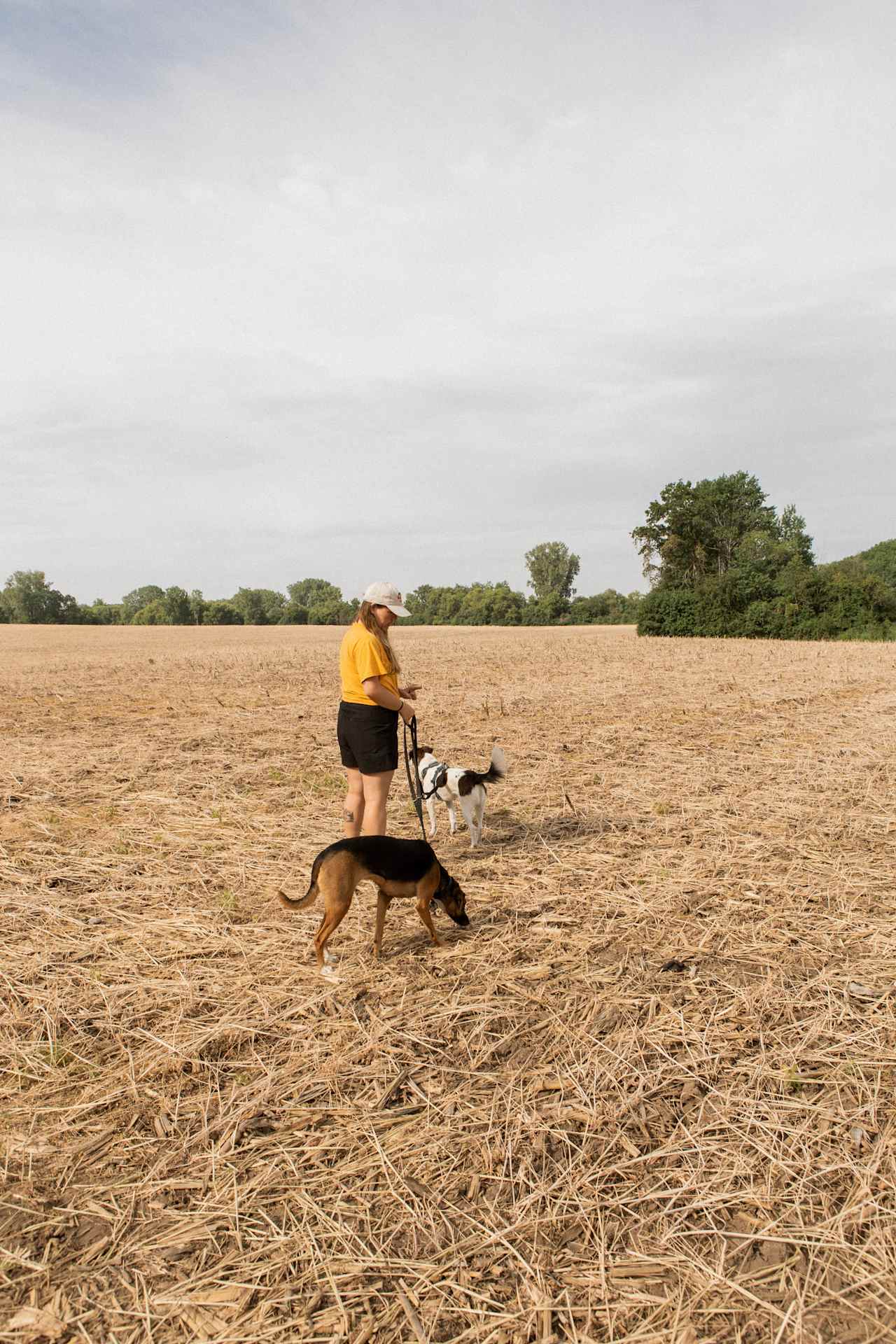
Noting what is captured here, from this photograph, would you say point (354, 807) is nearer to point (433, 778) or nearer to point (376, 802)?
point (376, 802)

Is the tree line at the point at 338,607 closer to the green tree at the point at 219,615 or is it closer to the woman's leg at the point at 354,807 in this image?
the green tree at the point at 219,615

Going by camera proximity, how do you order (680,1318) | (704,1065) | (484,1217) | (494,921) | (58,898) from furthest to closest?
(58,898), (494,921), (704,1065), (484,1217), (680,1318)

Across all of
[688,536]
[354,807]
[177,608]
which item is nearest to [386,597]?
[354,807]

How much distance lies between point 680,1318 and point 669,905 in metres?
3.07

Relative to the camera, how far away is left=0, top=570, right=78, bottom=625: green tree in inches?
3583

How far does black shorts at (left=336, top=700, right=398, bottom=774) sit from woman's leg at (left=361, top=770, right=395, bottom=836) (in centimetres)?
5

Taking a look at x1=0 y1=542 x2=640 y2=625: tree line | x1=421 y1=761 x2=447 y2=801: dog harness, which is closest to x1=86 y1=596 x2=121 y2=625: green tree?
x1=0 y1=542 x2=640 y2=625: tree line

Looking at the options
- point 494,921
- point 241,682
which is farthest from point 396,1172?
point 241,682

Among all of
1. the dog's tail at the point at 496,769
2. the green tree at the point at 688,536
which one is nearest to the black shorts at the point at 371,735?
the dog's tail at the point at 496,769

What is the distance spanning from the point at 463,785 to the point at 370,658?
1733mm

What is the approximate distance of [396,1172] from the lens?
2.86 meters

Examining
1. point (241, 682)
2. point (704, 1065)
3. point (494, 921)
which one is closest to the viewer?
point (704, 1065)

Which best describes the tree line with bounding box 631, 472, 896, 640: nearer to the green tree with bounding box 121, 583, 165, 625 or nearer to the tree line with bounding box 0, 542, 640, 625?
the tree line with bounding box 0, 542, 640, 625

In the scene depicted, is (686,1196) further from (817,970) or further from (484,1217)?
(817,970)
